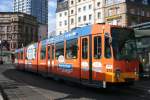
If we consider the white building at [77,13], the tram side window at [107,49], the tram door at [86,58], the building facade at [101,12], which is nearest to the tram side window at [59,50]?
the tram door at [86,58]

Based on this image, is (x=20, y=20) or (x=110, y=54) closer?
(x=110, y=54)

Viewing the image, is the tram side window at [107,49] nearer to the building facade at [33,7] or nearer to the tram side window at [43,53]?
the tram side window at [43,53]

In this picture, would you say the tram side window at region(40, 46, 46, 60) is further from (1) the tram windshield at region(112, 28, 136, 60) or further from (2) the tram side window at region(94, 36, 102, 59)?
(1) the tram windshield at region(112, 28, 136, 60)

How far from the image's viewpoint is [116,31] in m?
18.5

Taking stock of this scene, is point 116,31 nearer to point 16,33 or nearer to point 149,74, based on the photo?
point 149,74

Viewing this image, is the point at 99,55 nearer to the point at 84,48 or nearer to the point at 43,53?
the point at 84,48

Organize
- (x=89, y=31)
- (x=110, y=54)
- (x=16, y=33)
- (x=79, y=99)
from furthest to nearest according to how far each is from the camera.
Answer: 1. (x=16, y=33)
2. (x=89, y=31)
3. (x=110, y=54)
4. (x=79, y=99)

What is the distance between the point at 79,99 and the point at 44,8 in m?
185

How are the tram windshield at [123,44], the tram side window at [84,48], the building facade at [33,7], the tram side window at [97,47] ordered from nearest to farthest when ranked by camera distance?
the tram windshield at [123,44] → the tram side window at [97,47] → the tram side window at [84,48] → the building facade at [33,7]

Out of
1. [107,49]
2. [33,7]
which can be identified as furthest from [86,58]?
[33,7]

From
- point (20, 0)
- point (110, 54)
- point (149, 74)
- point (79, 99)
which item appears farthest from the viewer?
point (20, 0)

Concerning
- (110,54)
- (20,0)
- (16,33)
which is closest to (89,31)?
(110,54)

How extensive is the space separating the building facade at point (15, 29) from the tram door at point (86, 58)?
→ 127937 mm

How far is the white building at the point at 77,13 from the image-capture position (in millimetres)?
111875
